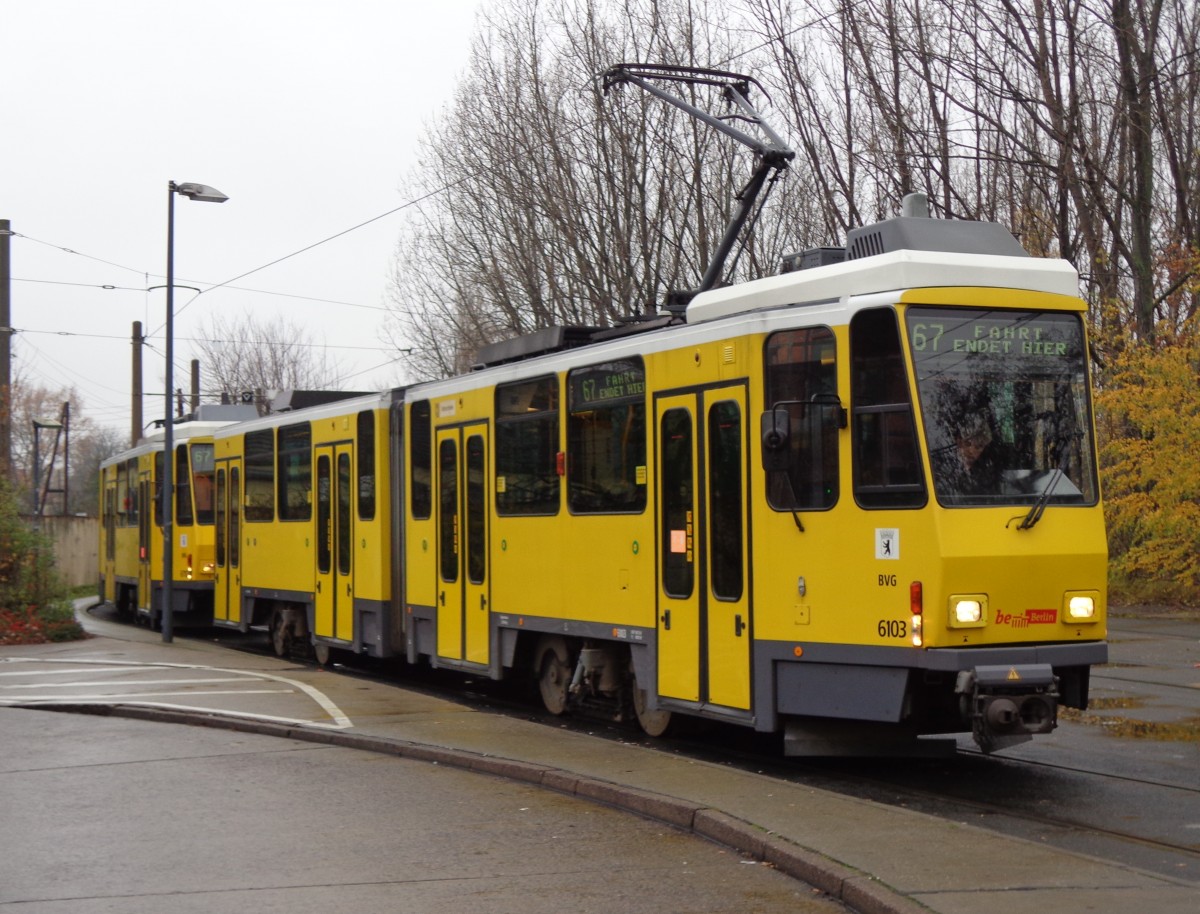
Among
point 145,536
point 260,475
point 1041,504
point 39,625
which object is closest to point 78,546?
point 145,536

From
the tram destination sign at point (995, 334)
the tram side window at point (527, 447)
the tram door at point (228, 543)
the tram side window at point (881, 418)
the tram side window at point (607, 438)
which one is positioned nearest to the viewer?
the tram side window at point (881, 418)

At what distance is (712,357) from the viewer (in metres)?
10.9

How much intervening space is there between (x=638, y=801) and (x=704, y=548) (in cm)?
236

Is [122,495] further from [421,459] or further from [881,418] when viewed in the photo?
[881,418]

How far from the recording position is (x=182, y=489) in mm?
26781

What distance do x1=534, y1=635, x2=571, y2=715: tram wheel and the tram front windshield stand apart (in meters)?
4.97

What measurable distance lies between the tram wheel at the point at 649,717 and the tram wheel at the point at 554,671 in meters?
1.20

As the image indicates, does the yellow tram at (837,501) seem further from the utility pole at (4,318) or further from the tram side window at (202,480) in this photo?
the utility pole at (4,318)

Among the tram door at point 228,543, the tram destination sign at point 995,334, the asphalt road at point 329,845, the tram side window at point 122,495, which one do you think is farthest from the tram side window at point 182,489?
the tram destination sign at point 995,334

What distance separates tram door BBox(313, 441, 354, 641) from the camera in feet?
60.5

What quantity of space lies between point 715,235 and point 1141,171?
338 inches

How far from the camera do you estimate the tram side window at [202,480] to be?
26.6m

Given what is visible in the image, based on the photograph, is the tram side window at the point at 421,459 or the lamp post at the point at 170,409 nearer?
the tram side window at the point at 421,459

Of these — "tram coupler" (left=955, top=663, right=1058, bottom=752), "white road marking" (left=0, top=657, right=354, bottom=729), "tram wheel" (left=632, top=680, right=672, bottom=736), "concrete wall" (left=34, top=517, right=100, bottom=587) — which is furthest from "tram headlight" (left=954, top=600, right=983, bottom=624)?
"concrete wall" (left=34, top=517, right=100, bottom=587)
